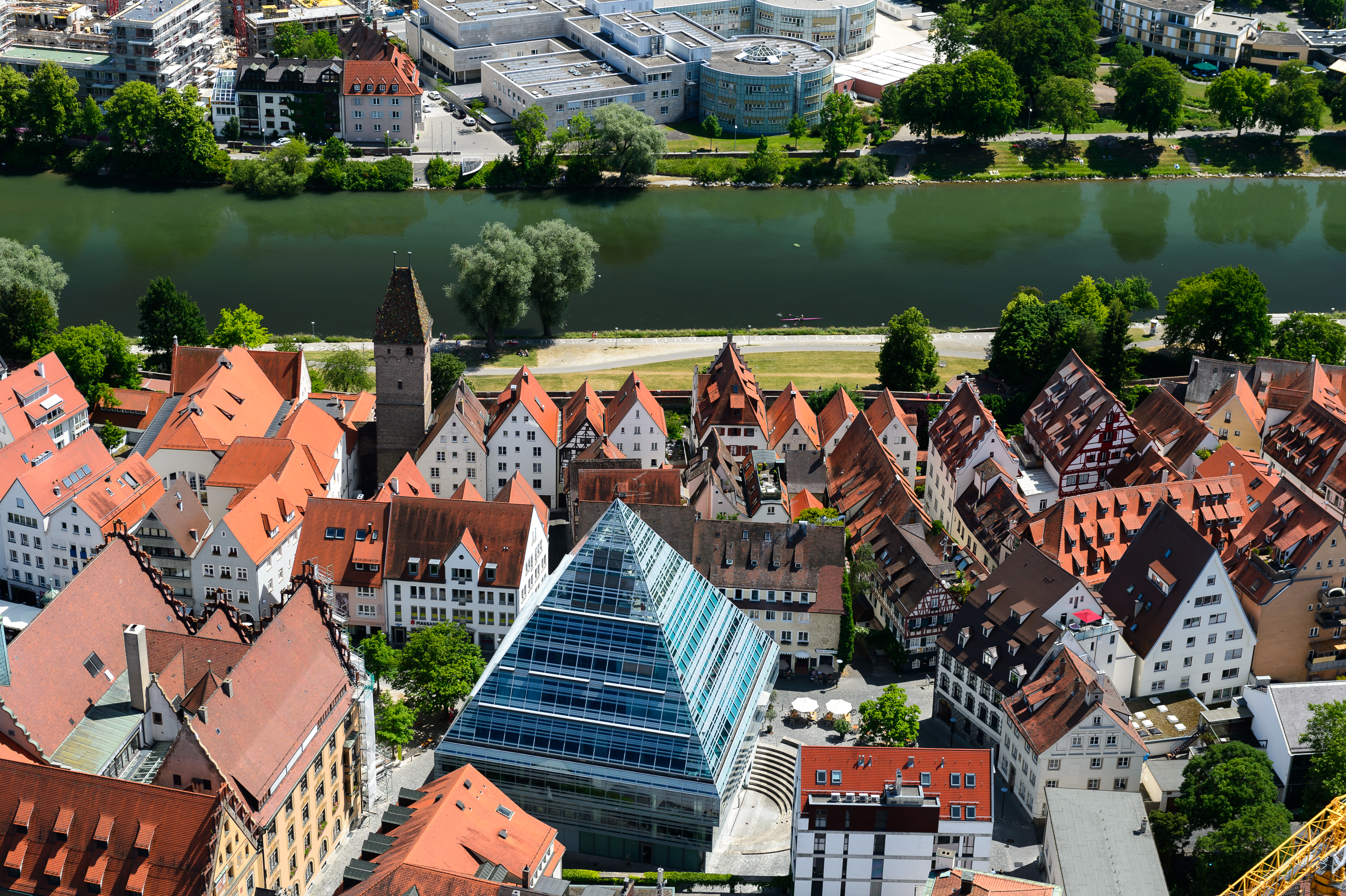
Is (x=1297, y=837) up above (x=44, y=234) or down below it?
above

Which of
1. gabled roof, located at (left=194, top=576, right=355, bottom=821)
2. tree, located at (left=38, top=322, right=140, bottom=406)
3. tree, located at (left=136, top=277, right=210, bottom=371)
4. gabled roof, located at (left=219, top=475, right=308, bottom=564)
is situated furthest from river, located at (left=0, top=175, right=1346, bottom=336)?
gabled roof, located at (left=194, top=576, right=355, bottom=821)

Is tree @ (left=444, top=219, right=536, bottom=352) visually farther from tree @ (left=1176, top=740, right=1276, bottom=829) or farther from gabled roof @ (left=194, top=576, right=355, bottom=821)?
tree @ (left=1176, top=740, right=1276, bottom=829)

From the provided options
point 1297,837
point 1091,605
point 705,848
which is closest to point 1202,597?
point 1091,605

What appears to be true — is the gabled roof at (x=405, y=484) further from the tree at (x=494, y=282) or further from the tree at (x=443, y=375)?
the tree at (x=494, y=282)

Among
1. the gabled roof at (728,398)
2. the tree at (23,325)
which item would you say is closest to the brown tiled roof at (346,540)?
the gabled roof at (728,398)

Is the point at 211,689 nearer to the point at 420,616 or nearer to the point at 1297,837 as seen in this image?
the point at 420,616

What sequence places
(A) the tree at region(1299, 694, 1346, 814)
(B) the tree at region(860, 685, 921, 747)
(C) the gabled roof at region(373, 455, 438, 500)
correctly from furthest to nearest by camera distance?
(C) the gabled roof at region(373, 455, 438, 500) < (B) the tree at region(860, 685, 921, 747) < (A) the tree at region(1299, 694, 1346, 814)
